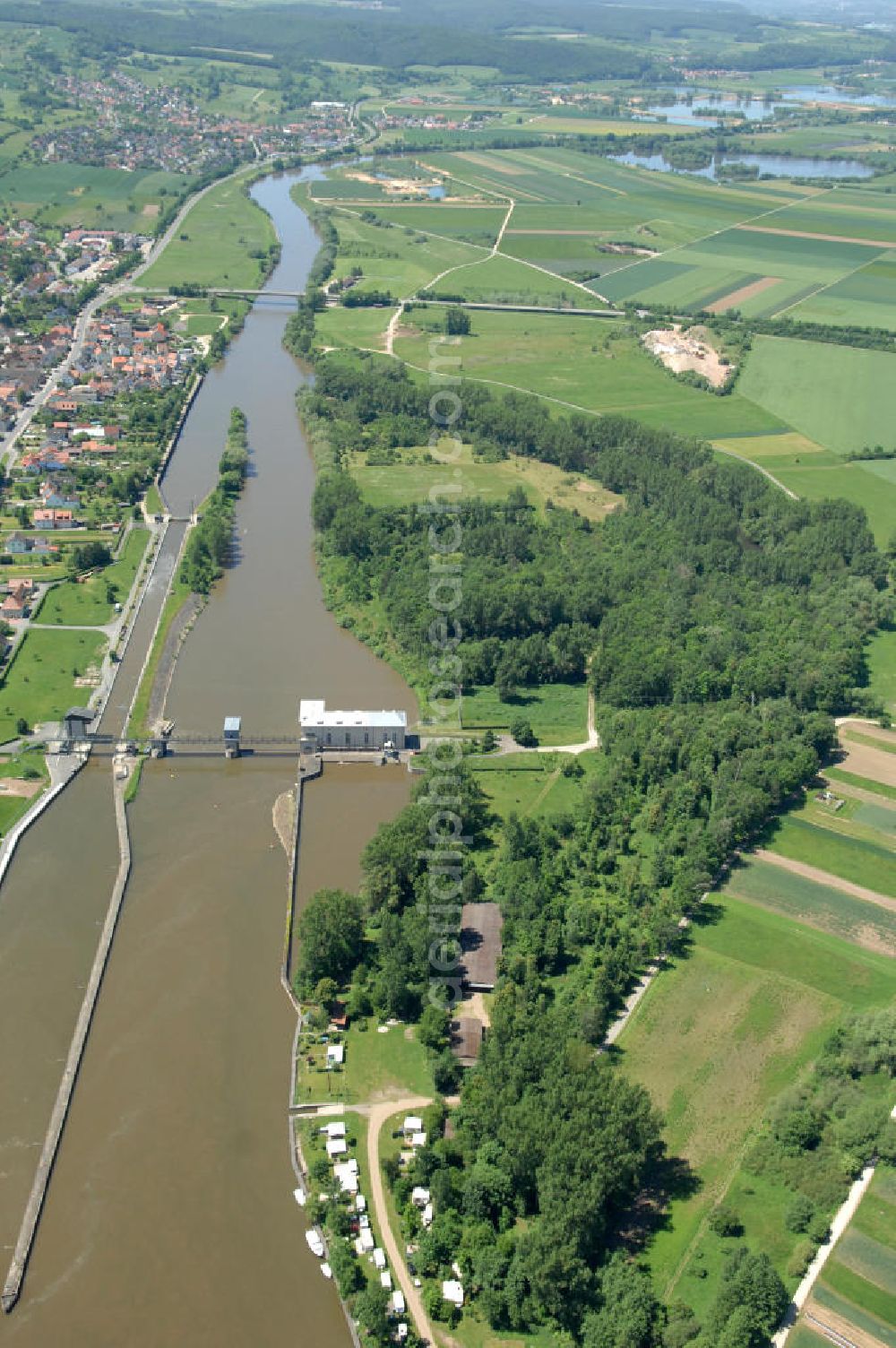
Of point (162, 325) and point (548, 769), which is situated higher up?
point (162, 325)

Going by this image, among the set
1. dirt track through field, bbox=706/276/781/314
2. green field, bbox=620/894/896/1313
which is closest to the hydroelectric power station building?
green field, bbox=620/894/896/1313

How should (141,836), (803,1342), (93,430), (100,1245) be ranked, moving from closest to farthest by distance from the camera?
(803,1342) < (100,1245) < (141,836) < (93,430)

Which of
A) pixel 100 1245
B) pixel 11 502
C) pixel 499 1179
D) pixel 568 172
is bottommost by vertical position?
pixel 100 1245

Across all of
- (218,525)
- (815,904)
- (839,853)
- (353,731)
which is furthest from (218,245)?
(815,904)

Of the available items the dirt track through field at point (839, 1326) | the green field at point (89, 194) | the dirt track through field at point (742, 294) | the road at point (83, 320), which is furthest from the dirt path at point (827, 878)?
the green field at point (89, 194)

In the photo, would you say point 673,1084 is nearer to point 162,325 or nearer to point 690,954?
point 690,954

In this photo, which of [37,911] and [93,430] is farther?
[93,430]

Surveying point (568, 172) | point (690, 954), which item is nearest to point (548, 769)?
point (690, 954)
